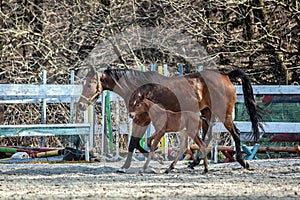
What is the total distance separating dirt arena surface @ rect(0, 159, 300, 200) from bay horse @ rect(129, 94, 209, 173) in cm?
42

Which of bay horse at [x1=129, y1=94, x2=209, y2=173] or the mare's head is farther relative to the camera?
the mare's head

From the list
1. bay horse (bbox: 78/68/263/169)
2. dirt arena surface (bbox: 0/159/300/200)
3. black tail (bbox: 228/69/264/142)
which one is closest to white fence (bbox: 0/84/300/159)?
dirt arena surface (bbox: 0/159/300/200)

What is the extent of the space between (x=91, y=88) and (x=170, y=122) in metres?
1.65

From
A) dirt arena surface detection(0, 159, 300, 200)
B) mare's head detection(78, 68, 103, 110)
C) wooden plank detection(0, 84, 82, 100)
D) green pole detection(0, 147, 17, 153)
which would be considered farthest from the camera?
green pole detection(0, 147, 17, 153)

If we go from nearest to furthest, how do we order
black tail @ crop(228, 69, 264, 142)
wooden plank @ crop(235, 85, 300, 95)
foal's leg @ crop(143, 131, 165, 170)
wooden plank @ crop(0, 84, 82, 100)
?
foal's leg @ crop(143, 131, 165, 170) → black tail @ crop(228, 69, 264, 142) → wooden plank @ crop(0, 84, 82, 100) → wooden plank @ crop(235, 85, 300, 95)

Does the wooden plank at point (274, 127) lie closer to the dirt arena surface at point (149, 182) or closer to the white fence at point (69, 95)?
the white fence at point (69, 95)

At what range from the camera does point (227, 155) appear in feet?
42.7

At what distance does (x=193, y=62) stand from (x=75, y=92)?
5.35 m

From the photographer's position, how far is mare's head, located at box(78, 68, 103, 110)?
435 inches

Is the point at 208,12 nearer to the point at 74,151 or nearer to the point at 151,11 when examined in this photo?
the point at 151,11

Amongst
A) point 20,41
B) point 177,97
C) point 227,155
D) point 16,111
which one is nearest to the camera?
point 177,97

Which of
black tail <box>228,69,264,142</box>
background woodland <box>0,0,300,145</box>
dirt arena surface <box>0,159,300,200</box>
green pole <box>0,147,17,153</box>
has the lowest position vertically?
dirt arena surface <box>0,159,300,200</box>

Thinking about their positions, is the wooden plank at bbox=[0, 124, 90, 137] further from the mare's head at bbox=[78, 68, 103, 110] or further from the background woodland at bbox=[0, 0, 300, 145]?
the background woodland at bbox=[0, 0, 300, 145]

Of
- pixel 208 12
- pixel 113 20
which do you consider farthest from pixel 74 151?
pixel 208 12
